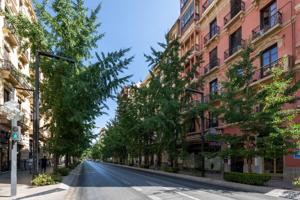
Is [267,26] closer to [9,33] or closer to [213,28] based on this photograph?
[213,28]

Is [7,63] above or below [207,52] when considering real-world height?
below

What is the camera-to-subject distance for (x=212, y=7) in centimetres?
3706

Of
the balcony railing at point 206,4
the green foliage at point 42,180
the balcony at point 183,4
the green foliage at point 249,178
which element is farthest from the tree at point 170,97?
the green foliage at point 42,180

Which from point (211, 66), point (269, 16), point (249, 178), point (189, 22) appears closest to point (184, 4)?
point (189, 22)

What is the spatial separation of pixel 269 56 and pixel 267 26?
2.48 meters

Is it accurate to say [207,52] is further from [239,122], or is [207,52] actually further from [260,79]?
[239,122]

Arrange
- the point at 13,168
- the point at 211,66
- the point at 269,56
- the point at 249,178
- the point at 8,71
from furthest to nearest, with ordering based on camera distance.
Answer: the point at 211,66 → the point at 269,56 → the point at 8,71 → the point at 249,178 → the point at 13,168

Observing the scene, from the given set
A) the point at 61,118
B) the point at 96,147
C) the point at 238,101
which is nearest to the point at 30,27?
the point at 61,118

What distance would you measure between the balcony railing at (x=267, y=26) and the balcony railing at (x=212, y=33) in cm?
769

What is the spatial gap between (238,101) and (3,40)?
19977mm

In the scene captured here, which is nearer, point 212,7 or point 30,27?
point 30,27

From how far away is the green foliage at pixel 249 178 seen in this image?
718 inches

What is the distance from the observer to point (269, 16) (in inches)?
1062

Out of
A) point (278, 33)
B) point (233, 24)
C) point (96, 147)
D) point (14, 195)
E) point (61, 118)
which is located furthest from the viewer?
point (96, 147)
